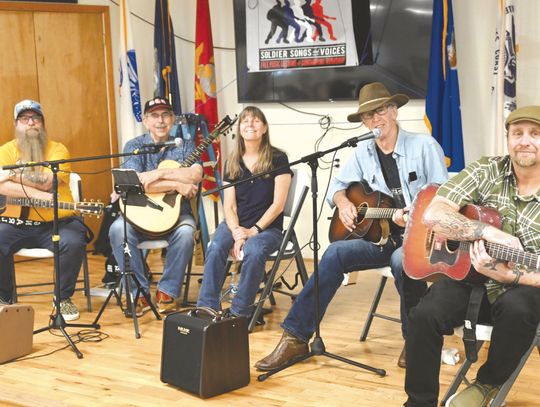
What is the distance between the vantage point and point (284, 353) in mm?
3334

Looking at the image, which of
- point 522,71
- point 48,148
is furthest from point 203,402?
point 522,71

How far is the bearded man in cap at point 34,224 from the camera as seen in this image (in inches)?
167

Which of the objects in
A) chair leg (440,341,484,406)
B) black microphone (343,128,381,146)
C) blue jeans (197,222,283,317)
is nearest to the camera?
chair leg (440,341,484,406)

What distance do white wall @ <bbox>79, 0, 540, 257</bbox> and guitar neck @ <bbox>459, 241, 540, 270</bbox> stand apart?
7.93ft

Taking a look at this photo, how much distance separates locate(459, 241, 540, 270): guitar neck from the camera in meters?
2.50

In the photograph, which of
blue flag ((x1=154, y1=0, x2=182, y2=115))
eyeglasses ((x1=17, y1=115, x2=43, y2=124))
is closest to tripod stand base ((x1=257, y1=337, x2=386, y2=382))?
eyeglasses ((x1=17, y1=115, x2=43, y2=124))

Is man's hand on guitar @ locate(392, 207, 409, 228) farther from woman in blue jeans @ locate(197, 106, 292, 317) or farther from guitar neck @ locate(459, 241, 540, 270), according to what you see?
woman in blue jeans @ locate(197, 106, 292, 317)

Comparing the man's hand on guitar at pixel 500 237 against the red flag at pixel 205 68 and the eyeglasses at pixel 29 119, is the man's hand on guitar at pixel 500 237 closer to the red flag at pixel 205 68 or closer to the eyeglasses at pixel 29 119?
the eyeglasses at pixel 29 119

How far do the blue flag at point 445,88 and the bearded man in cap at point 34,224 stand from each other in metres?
2.35

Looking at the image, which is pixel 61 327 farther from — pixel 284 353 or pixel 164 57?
pixel 164 57

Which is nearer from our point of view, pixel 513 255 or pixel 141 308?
pixel 513 255

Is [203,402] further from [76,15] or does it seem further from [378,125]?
[76,15]

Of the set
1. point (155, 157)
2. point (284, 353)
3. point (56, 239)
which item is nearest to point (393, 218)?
point (284, 353)

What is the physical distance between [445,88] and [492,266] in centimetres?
252
